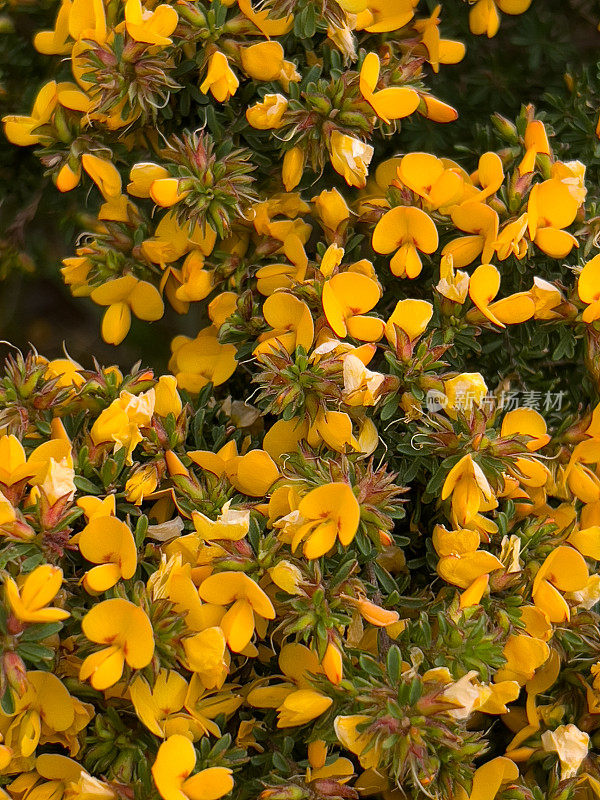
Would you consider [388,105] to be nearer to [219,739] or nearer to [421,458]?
[421,458]

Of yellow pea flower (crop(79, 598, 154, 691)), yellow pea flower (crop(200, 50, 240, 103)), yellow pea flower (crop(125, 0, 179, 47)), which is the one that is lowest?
yellow pea flower (crop(79, 598, 154, 691))

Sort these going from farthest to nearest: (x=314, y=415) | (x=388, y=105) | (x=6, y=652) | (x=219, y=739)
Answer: (x=388, y=105)
(x=314, y=415)
(x=219, y=739)
(x=6, y=652)

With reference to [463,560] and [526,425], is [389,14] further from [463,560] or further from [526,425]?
[463,560]

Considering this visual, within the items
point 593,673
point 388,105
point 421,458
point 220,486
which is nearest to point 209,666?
point 220,486

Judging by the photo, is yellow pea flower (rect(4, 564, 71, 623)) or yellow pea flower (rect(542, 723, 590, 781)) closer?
yellow pea flower (rect(4, 564, 71, 623))

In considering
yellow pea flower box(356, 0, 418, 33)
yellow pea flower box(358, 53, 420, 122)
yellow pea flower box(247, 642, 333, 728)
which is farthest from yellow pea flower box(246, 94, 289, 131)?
yellow pea flower box(247, 642, 333, 728)

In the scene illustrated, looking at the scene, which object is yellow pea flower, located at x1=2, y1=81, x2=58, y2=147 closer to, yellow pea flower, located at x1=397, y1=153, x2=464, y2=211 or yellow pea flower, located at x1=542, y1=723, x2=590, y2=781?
yellow pea flower, located at x1=397, y1=153, x2=464, y2=211

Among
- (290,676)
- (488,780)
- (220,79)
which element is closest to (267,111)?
(220,79)
